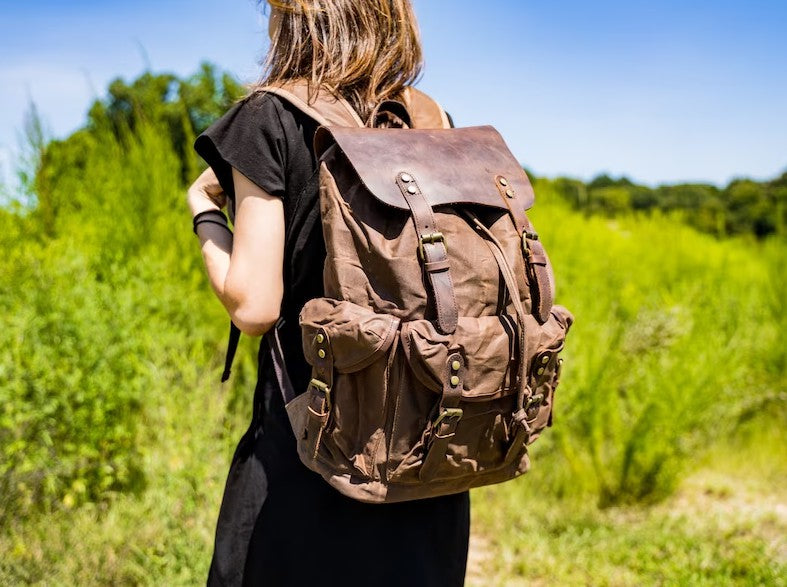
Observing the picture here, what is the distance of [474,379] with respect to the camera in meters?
1.26

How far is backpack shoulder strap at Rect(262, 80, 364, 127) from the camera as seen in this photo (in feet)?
4.49

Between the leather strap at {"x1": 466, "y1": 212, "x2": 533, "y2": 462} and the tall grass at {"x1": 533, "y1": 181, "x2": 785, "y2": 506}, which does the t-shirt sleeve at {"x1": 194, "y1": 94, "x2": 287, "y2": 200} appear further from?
the tall grass at {"x1": 533, "y1": 181, "x2": 785, "y2": 506}

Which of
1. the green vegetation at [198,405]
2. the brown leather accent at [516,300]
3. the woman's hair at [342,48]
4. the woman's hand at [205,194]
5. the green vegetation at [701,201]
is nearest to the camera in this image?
the brown leather accent at [516,300]

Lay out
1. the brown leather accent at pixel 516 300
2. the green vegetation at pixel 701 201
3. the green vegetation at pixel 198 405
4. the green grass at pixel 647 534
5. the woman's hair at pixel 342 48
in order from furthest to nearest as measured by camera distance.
A: the green vegetation at pixel 701 201
the green grass at pixel 647 534
the green vegetation at pixel 198 405
the woman's hair at pixel 342 48
the brown leather accent at pixel 516 300

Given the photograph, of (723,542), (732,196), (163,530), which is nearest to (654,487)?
(723,542)

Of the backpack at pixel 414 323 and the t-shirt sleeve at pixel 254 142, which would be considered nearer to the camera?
the backpack at pixel 414 323

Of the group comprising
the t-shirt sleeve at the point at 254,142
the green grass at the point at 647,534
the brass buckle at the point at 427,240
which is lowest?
the green grass at the point at 647,534

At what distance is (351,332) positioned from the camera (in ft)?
3.94

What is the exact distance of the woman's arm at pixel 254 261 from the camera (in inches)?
52.4

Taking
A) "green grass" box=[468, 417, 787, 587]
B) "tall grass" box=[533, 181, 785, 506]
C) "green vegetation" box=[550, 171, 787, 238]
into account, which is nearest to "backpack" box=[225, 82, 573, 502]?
"green grass" box=[468, 417, 787, 587]

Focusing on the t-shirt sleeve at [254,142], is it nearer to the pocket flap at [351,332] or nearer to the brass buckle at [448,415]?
the pocket flap at [351,332]

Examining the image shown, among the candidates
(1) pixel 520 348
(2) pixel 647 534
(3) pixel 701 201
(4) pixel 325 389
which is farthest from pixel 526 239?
(3) pixel 701 201

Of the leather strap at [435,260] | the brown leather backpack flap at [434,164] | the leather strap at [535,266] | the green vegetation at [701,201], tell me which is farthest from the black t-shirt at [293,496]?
the green vegetation at [701,201]

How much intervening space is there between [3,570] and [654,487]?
142 inches
